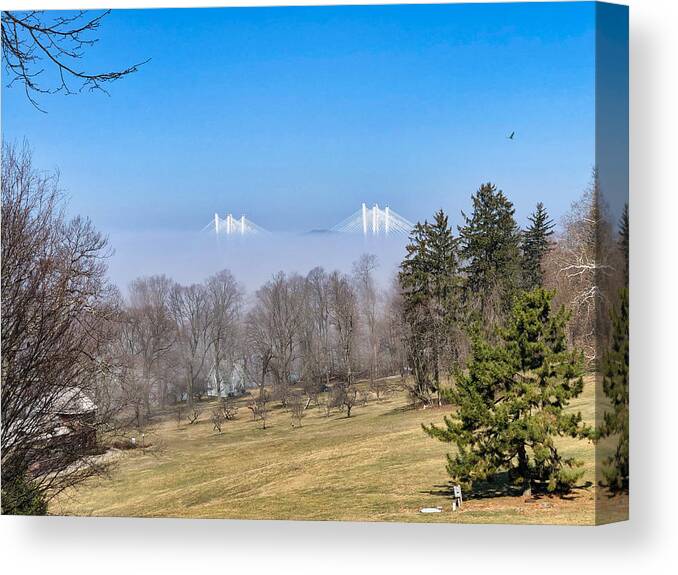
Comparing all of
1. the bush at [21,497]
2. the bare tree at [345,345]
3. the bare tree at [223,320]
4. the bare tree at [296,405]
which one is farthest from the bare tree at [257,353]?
the bush at [21,497]

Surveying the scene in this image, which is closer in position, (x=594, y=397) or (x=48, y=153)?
(x=594, y=397)

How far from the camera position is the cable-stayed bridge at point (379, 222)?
11328 mm

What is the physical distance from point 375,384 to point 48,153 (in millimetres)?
3802

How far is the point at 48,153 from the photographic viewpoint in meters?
11.7

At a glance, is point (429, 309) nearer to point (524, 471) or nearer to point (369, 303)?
point (369, 303)

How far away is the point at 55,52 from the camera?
447 inches

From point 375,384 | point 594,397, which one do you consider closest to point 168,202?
point 375,384

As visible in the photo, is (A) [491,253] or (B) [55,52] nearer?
(B) [55,52]

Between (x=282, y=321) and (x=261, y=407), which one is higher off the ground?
(x=282, y=321)

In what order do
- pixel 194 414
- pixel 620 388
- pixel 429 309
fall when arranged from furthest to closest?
pixel 194 414, pixel 429 309, pixel 620 388

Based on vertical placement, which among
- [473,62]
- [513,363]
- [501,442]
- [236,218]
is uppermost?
[473,62]

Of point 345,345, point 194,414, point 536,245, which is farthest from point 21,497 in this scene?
point 536,245

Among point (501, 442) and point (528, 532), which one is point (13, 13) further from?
point (528, 532)

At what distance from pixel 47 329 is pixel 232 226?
205 centimetres
